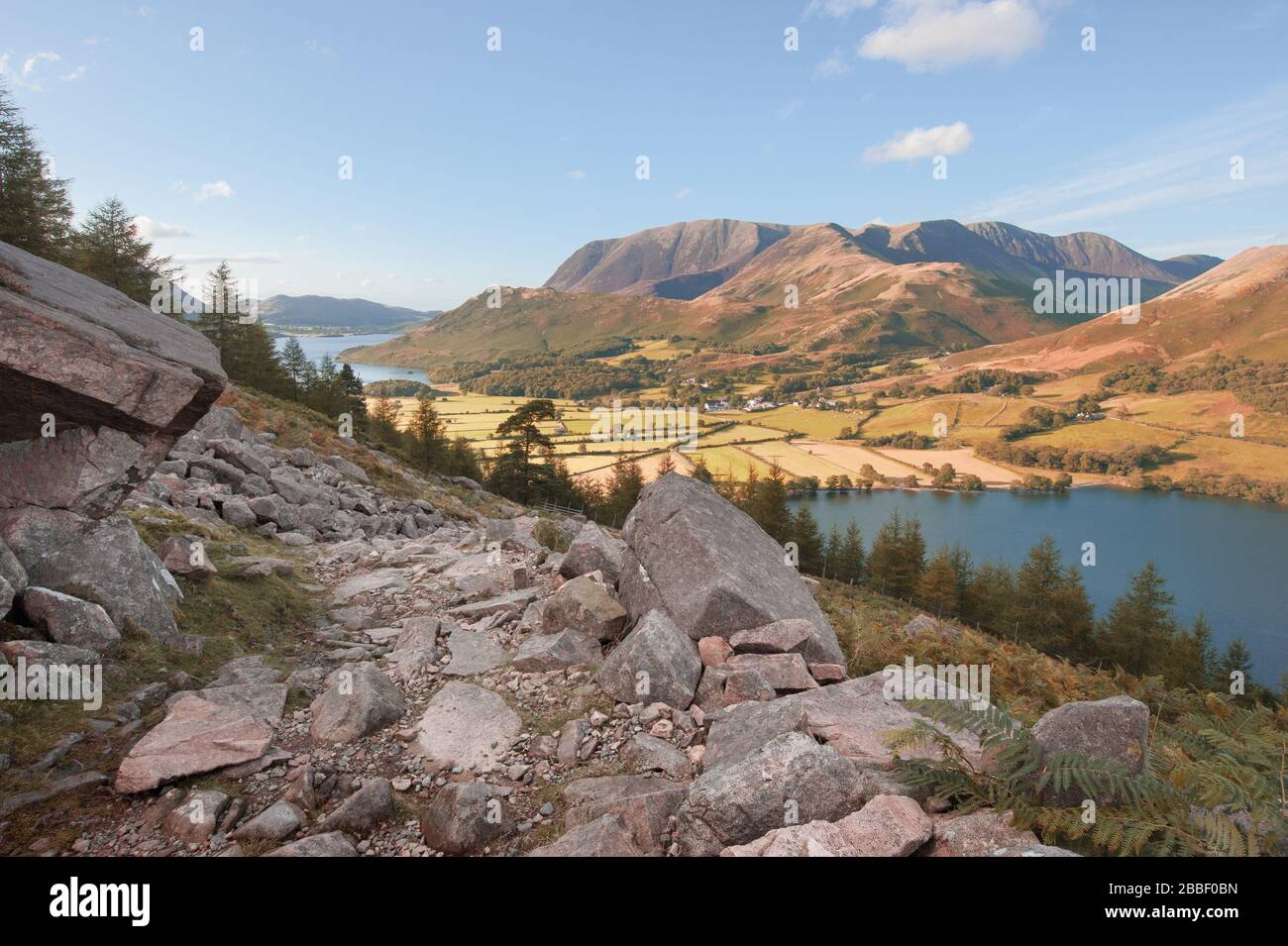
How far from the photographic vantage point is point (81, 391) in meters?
8.06

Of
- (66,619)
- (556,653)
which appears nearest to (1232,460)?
(556,653)

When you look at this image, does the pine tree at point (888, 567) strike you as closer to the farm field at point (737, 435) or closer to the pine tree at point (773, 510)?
the pine tree at point (773, 510)

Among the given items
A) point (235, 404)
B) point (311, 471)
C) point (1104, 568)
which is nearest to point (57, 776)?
point (311, 471)

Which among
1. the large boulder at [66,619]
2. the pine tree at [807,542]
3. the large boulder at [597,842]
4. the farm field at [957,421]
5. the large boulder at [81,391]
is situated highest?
the farm field at [957,421]

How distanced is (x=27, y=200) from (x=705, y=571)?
4745 centimetres

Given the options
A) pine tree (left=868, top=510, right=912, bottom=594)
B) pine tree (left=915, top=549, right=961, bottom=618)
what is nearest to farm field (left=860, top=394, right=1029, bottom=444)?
pine tree (left=868, top=510, right=912, bottom=594)

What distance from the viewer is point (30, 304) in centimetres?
784

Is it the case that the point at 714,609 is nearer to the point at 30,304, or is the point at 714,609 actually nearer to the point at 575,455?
the point at 30,304

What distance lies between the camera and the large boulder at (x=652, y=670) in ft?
27.5

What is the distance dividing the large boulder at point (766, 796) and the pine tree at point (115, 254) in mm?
52707

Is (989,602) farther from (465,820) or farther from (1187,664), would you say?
(465,820)

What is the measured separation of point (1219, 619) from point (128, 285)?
131306 mm

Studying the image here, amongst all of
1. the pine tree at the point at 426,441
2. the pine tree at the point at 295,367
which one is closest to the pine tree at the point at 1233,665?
the pine tree at the point at 426,441
